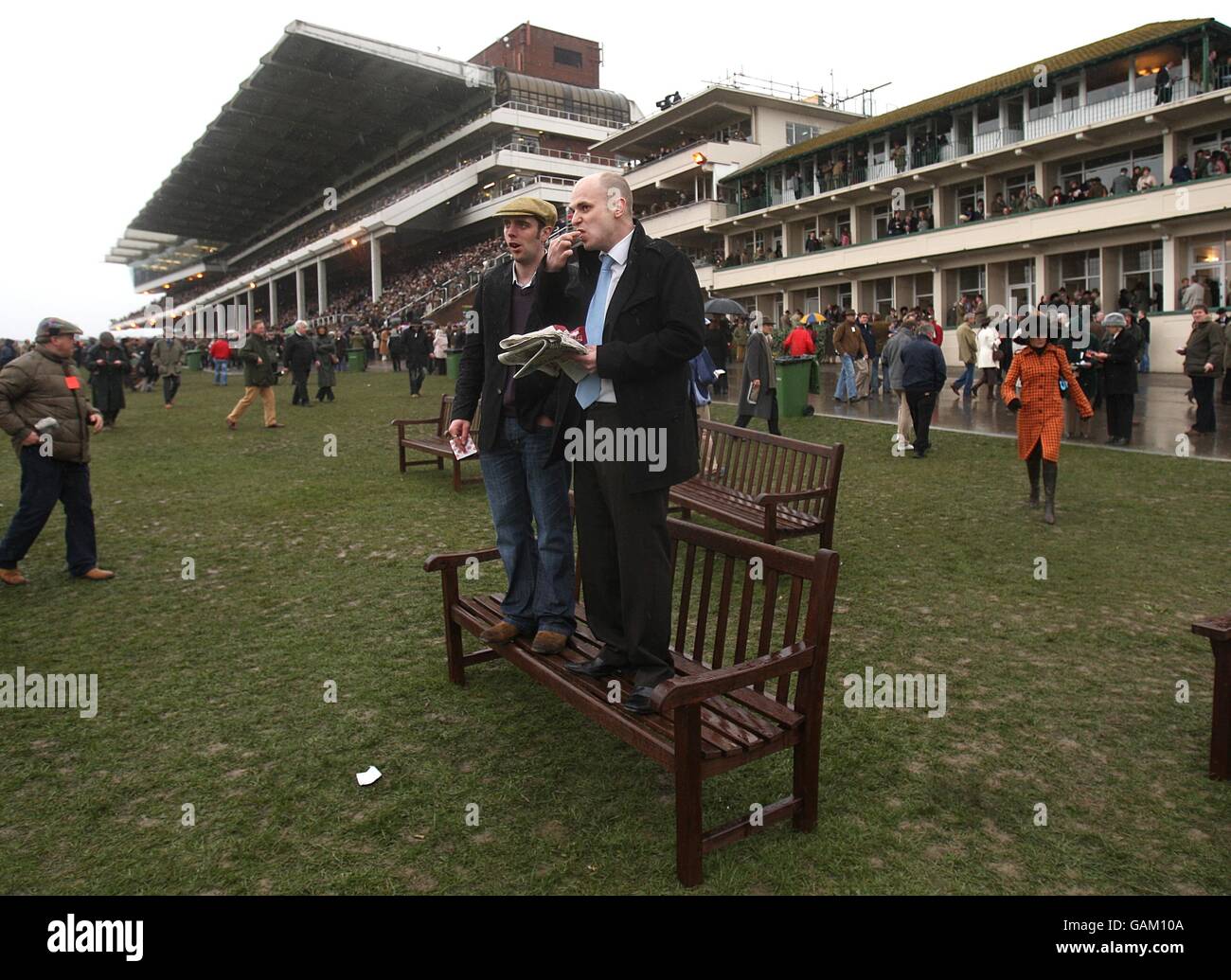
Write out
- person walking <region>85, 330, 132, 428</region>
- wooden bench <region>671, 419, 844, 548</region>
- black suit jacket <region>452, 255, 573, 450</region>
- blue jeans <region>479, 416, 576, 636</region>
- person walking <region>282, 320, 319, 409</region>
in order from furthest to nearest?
person walking <region>282, 320, 319, 409</region>, person walking <region>85, 330, 132, 428</region>, wooden bench <region>671, 419, 844, 548</region>, blue jeans <region>479, 416, 576, 636</region>, black suit jacket <region>452, 255, 573, 450</region>

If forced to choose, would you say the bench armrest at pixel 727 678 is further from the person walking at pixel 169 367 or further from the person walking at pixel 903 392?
the person walking at pixel 169 367

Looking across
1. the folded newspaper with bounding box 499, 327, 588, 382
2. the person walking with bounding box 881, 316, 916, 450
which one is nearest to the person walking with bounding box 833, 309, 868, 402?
the person walking with bounding box 881, 316, 916, 450

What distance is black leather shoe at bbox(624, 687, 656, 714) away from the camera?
3049mm

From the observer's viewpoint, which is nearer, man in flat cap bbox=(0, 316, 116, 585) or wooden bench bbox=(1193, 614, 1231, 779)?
wooden bench bbox=(1193, 614, 1231, 779)

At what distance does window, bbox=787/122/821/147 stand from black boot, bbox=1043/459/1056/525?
45964 millimetres

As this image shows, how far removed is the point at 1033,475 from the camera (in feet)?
26.9

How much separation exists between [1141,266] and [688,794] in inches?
1242

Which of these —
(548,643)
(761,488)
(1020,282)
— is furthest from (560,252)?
(1020,282)

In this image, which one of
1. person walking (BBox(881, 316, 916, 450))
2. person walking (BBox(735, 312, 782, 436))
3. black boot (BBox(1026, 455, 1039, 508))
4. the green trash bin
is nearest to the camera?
black boot (BBox(1026, 455, 1039, 508))

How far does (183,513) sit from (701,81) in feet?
153

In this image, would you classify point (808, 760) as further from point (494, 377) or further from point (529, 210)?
point (529, 210)

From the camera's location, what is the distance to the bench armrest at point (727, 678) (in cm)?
260

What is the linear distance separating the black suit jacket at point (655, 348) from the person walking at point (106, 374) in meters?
15.6

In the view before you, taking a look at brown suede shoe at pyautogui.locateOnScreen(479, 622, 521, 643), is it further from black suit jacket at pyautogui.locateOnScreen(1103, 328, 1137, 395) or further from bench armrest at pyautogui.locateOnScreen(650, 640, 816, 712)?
black suit jacket at pyautogui.locateOnScreen(1103, 328, 1137, 395)
